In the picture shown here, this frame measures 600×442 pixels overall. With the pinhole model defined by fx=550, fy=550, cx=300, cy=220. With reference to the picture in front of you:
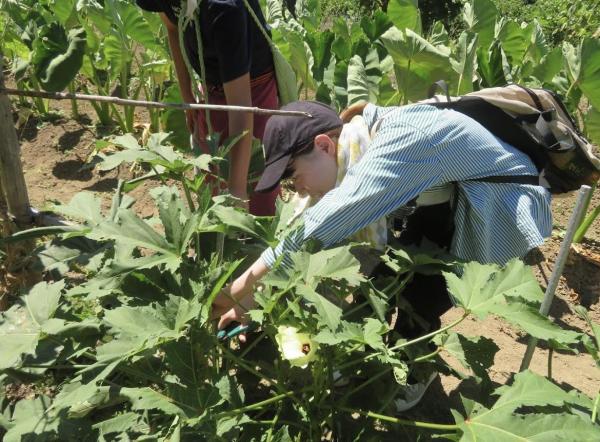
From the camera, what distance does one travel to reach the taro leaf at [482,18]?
386 centimetres

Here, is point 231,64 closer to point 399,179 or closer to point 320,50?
point 399,179

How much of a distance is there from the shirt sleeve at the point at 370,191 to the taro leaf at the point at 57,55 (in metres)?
2.97

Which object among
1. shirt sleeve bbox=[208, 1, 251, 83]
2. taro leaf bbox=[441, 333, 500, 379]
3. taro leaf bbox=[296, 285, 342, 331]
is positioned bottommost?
taro leaf bbox=[441, 333, 500, 379]

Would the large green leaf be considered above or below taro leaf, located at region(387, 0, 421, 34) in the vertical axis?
below

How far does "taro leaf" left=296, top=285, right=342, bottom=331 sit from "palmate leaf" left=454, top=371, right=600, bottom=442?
0.30 m

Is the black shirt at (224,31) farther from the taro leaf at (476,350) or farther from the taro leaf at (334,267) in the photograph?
the taro leaf at (476,350)

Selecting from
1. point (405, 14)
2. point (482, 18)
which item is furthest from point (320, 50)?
point (482, 18)

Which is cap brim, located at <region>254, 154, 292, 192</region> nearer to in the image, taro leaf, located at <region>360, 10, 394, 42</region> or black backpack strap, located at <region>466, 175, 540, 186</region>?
black backpack strap, located at <region>466, 175, 540, 186</region>

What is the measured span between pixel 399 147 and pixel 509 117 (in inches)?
19.4

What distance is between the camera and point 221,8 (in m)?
1.71

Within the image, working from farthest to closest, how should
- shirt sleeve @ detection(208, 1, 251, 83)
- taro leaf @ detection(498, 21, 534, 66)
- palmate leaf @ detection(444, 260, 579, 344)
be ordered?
taro leaf @ detection(498, 21, 534, 66) < shirt sleeve @ detection(208, 1, 251, 83) < palmate leaf @ detection(444, 260, 579, 344)

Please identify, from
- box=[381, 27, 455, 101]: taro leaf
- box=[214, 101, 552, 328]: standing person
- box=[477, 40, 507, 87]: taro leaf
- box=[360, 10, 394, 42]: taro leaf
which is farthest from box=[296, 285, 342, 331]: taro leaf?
box=[360, 10, 394, 42]: taro leaf

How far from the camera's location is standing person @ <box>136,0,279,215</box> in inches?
68.6

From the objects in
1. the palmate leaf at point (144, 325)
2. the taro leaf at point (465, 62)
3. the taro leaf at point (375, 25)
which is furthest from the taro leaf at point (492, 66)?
the palmate leaf at point (144, 325)
